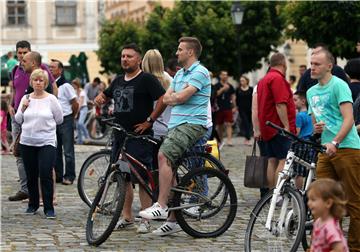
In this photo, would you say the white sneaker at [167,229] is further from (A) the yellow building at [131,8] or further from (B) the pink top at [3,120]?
(A) the yellow building at [131,8]

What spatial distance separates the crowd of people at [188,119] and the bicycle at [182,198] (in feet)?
0.51

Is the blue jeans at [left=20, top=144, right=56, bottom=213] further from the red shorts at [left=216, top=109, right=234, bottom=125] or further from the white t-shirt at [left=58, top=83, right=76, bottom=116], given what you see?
the red shorts at [left=216, top=109, right=234, bottom=125]

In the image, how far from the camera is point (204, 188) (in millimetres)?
9539

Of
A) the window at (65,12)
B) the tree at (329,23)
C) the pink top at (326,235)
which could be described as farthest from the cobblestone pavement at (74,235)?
the window at (65,12)

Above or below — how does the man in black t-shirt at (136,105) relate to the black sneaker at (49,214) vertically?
above

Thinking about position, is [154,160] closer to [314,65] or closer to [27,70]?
[27,70]

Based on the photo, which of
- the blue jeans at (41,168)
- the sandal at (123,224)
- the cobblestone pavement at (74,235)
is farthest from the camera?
the blue jeans at (41,168)

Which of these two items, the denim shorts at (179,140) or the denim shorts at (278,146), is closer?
the denim shorts at (179,140)

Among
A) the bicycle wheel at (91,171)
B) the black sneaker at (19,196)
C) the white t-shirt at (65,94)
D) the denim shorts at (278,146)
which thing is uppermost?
the white t-shirt at (65,94)

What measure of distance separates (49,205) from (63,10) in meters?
53.9

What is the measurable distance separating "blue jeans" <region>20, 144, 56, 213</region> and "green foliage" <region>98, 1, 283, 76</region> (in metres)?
29.5

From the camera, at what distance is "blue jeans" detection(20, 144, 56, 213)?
10781 millimetres

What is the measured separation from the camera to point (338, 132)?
25.5 ft

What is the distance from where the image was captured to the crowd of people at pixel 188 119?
25.7 feet
